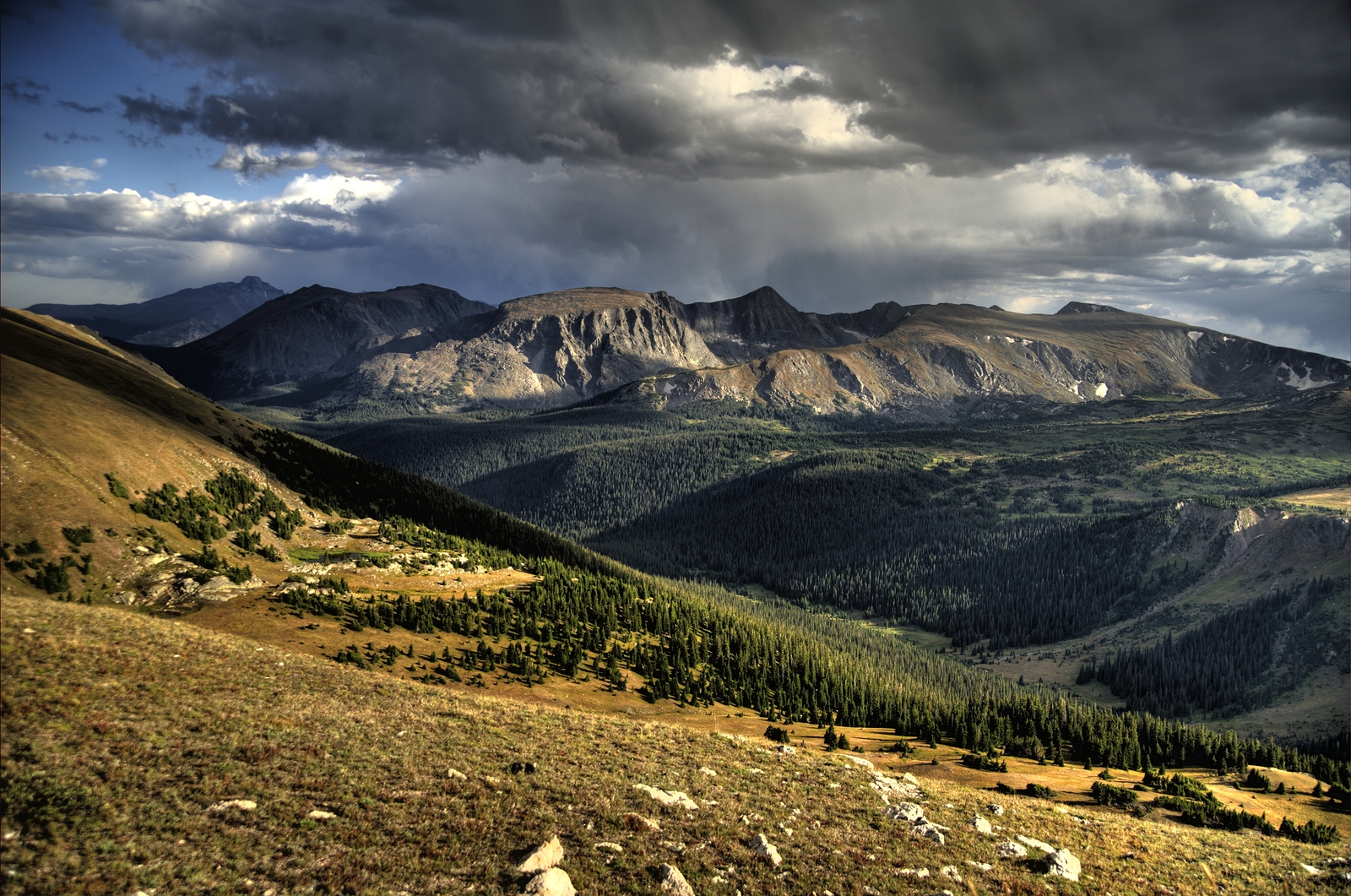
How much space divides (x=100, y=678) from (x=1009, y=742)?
11055cm

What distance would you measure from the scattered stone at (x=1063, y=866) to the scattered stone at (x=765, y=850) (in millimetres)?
15289

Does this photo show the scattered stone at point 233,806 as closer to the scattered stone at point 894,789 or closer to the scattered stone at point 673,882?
the scattered stone at point 673,882

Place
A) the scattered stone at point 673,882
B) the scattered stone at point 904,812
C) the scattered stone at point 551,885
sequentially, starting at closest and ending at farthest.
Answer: the scattered stone at point 551,885 < the scattered stone at point 673,882 < the scattered stone at point 904,812

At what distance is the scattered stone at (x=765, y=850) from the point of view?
3209 centimetres

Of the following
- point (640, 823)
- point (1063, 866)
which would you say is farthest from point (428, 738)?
point (1063, 866)

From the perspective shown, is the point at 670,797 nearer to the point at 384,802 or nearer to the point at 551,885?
the point at 551,885

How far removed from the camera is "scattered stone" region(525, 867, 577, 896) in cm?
2556

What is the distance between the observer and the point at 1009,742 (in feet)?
A: 348

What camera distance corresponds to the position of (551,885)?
2581 centimetres

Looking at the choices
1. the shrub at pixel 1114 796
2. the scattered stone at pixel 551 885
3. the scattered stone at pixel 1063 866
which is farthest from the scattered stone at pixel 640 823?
the shrub at pixel 1114 796

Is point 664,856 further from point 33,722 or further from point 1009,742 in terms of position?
point 1009,742

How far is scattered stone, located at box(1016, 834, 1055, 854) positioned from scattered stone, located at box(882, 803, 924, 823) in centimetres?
548

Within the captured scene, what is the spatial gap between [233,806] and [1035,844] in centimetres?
4117

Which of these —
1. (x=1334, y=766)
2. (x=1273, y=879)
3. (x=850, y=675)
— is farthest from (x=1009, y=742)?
(x=1273, y=879)
